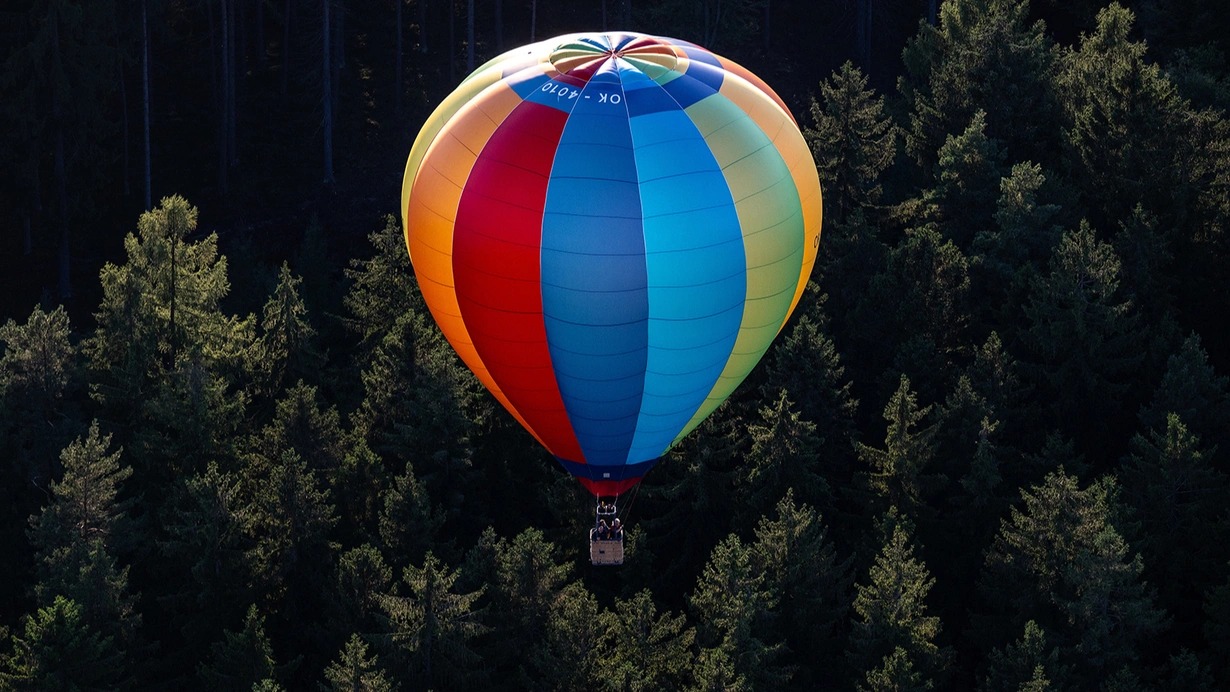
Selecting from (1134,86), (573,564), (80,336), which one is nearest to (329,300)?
(80,336)

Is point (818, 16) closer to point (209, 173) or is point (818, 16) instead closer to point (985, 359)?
point (209, 173)

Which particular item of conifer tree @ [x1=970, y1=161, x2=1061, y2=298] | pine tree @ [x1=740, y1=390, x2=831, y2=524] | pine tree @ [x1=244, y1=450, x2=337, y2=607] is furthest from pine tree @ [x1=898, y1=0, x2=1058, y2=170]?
pine tree @ [x1=244, y1=450, x2=337, y2=607]

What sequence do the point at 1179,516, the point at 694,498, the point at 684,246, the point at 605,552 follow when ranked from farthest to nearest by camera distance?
the point at 694,498 < the point at 1179,516 < the point at 605,552 < the point at 684,246

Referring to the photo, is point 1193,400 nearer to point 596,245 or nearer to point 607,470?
point 607,470

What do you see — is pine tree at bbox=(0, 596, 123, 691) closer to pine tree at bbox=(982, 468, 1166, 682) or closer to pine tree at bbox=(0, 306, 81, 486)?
pine tree at bbox=(0, 306, 81, 486)

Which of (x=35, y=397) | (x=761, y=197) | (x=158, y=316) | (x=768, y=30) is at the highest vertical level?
(x=768, y=30)

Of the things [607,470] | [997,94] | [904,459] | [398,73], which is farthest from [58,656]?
[398,73]

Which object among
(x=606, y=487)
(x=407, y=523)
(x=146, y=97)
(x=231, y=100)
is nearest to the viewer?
(x=606, y=487)
